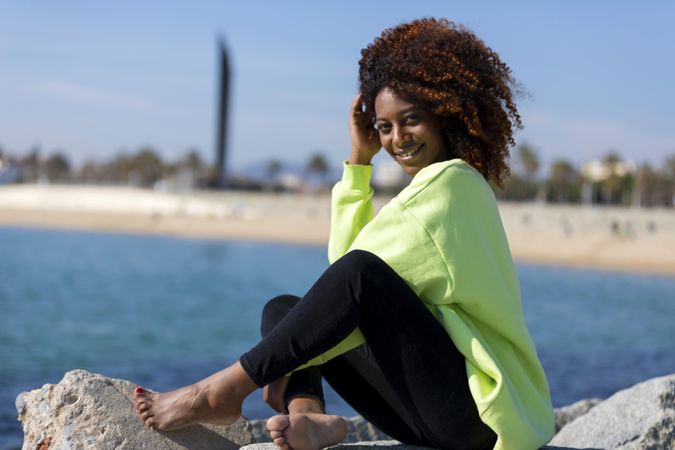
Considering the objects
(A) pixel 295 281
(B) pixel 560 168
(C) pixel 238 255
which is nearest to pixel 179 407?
(A) pixel 295 281

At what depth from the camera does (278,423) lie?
2320 millimetres

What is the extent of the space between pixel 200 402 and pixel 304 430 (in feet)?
0.98

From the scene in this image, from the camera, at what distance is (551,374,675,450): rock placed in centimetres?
309

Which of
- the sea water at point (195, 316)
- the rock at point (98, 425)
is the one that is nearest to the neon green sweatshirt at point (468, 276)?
the rock at point (98, 425)

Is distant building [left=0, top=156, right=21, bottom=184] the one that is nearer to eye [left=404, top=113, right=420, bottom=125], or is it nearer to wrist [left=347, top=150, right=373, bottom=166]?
wrist [left=347, top=150, right=373, bottom=166]

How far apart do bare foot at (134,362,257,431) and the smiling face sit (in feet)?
2.40

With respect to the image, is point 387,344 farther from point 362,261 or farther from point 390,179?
point 390,179

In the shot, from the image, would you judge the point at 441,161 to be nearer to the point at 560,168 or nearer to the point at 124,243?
the point at 124,243

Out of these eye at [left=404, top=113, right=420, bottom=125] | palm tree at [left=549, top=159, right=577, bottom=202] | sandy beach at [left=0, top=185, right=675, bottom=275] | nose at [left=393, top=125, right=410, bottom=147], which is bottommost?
sandy beach at [left=0, top=185, right=675, bottom=275]

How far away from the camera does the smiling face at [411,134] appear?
252cm

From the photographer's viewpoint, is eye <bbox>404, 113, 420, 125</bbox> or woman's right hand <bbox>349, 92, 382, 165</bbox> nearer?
eye <bbox>404, 113, 420, 125</bbox>

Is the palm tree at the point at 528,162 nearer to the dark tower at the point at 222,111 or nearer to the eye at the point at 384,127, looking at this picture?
the dark tower at the point at 222,111

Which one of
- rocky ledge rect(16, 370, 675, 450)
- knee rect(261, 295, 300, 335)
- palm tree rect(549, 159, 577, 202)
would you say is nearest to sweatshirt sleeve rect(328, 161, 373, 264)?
knee rect(261, 295, 300, 335)

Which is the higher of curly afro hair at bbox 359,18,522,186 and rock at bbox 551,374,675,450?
curly afro hair at bbox 359,18,522,186
